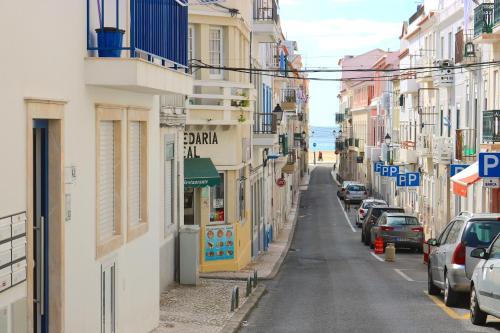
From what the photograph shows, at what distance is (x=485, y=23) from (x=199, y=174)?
39.0 ft

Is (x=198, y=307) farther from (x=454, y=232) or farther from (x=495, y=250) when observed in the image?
(x=495, y=250)

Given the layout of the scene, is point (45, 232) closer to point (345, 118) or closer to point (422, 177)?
point (422, 177)

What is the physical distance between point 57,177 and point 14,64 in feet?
5.28

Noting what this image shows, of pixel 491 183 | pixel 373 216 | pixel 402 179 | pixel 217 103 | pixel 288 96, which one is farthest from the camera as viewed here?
pixel 288 96

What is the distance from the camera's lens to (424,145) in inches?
1882

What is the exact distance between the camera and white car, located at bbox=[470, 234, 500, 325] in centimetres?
1313

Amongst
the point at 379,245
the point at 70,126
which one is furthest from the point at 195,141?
→ the point at 70,126

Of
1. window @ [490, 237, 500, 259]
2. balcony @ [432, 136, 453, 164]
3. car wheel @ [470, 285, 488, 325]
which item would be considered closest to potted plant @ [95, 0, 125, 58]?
window @ [490, 237, 500, 259]

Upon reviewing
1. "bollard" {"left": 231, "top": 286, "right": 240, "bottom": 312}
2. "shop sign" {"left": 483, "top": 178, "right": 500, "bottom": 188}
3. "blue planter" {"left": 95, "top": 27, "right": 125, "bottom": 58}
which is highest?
"blue planter" {"left": 95, "top": 27, "right": 125, "bottom": 58}

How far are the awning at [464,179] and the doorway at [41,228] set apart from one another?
21193 millimetres

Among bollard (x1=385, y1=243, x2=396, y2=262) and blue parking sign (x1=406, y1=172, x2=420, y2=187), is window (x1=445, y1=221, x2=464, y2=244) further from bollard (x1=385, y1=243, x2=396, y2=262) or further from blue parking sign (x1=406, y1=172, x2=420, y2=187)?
blue parking sign (x1=406, y1=172, x2=420, y2=187)

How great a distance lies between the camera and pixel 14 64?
8.01 m

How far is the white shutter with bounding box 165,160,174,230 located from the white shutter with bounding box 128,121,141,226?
6980 millimetres

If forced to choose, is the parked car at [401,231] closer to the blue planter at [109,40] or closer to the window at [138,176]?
the window at [138,176]
